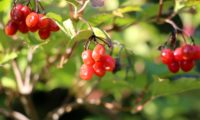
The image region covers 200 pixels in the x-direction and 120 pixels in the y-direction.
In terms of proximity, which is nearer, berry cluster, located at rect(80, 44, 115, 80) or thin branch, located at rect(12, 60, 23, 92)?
berry cluster, located at rect(80, 44, 115, 80)

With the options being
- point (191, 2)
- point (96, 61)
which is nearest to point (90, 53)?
point (96, 61)

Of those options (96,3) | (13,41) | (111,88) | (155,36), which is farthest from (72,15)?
(155,36)

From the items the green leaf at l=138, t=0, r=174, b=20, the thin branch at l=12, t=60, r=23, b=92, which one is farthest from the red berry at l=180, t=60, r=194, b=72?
the thin branch at l=12, t=60, r=23, b=92

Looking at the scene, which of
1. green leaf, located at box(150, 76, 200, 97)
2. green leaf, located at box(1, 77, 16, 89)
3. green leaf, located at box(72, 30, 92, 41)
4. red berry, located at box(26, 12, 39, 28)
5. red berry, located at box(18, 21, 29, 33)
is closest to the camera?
green leaf, located at box(72, 30, 92, 41)

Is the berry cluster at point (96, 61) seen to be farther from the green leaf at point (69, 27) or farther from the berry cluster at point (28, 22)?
the berry cluster at point (28, 22)

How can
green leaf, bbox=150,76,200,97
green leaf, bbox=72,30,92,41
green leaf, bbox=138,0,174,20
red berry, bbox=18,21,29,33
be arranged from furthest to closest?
green leaf, bbox=138,0,174,20 → green leaf, bbox=150,76,200,97 → red berry, bbox=18,21,29,33 → green leaf, bbox=72,30,92,41

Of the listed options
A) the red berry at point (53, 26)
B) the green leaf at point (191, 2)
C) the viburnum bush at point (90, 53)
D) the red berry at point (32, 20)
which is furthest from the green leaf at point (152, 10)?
the red berry at point (32, 20)

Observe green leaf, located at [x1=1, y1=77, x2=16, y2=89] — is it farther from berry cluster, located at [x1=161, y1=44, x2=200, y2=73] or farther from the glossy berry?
berry cluster, located at [x1=161, y1=44, x2=200, y2=73]
